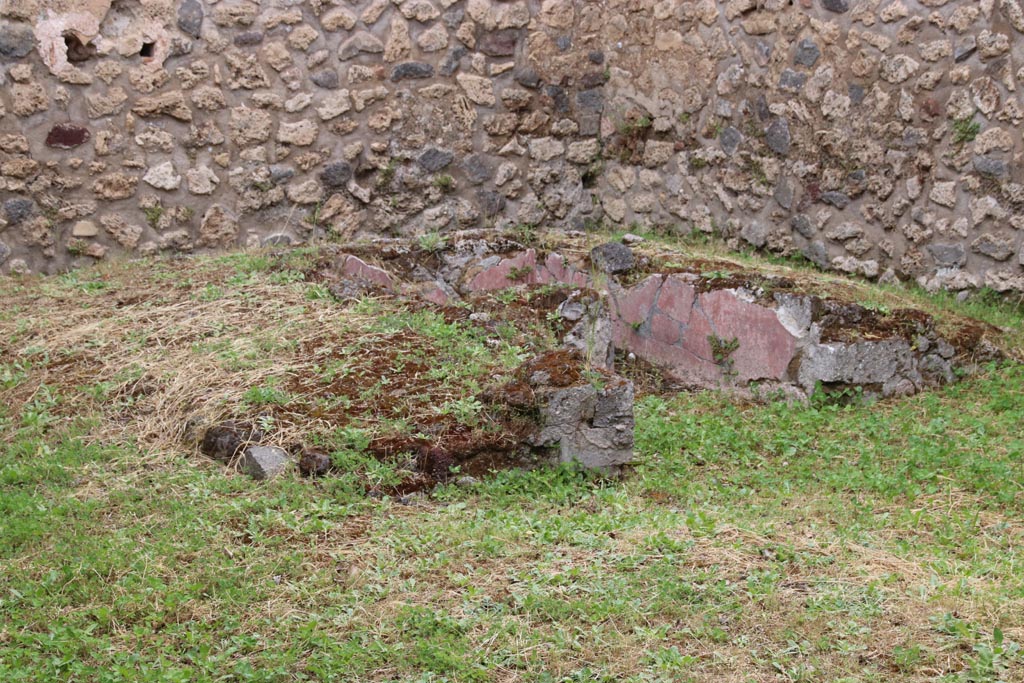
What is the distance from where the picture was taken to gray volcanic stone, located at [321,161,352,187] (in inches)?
299

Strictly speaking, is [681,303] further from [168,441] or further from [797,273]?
[168,441]

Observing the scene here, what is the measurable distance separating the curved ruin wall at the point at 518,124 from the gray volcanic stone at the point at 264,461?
3381 mm

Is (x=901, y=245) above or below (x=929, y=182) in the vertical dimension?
below

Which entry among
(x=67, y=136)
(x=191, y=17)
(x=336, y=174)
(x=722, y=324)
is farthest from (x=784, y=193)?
(x=67, y=136)

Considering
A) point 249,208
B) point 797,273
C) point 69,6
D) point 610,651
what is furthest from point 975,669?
point 69,6

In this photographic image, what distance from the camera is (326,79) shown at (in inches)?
297

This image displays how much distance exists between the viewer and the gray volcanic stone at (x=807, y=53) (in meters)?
7.34

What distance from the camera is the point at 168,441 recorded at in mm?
4531

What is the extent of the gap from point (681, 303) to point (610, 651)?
3.75m

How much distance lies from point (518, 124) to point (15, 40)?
3.50 m

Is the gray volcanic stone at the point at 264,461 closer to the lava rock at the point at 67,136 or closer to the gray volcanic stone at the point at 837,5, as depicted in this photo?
the lava rock at the point at 67,136

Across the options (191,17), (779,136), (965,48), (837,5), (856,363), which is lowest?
(856,363)

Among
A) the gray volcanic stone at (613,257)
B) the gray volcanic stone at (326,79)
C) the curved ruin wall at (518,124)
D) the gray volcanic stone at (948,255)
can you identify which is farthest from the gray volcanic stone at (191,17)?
the gray volcanic stone at (948,255)

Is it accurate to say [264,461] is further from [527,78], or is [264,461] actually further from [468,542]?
[527,78]
